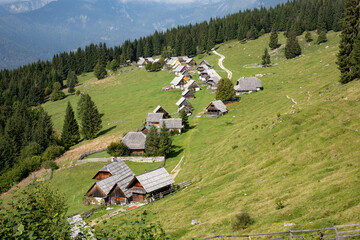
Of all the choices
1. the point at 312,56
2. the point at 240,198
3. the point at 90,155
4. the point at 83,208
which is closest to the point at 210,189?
the point at 240,198

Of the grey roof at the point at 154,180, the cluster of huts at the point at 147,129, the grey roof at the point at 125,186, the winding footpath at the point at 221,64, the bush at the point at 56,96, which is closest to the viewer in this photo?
the grey roof at the point at 154,180

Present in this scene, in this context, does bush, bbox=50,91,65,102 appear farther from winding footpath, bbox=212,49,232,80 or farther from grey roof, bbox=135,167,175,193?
grey roof, bbox=135,167,175,193

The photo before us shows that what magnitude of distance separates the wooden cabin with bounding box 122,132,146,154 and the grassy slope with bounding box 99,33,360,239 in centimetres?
866

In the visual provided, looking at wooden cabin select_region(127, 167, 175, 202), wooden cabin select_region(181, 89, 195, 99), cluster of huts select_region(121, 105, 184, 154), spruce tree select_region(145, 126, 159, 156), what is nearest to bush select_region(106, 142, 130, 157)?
cluster of huts select_region(121, 105, 184, 154)

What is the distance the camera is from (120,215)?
37.0 m

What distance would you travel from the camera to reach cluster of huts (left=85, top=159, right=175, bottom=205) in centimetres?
4219

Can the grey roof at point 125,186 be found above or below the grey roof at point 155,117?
below

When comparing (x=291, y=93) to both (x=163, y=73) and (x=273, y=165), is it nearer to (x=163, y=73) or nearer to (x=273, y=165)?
(x=273, y=165)

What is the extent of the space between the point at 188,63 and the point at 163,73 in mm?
14339

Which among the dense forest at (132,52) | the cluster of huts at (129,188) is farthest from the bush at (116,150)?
the dense forest at (132,52)

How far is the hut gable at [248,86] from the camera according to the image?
278 feet

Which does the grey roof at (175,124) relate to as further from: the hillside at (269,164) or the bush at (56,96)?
the bush at (56,96)

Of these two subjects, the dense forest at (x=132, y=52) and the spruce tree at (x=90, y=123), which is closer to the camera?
the spruce tree at (x=90, y=123)

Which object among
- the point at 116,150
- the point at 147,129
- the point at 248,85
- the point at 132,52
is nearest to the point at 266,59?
the point at 248,85
